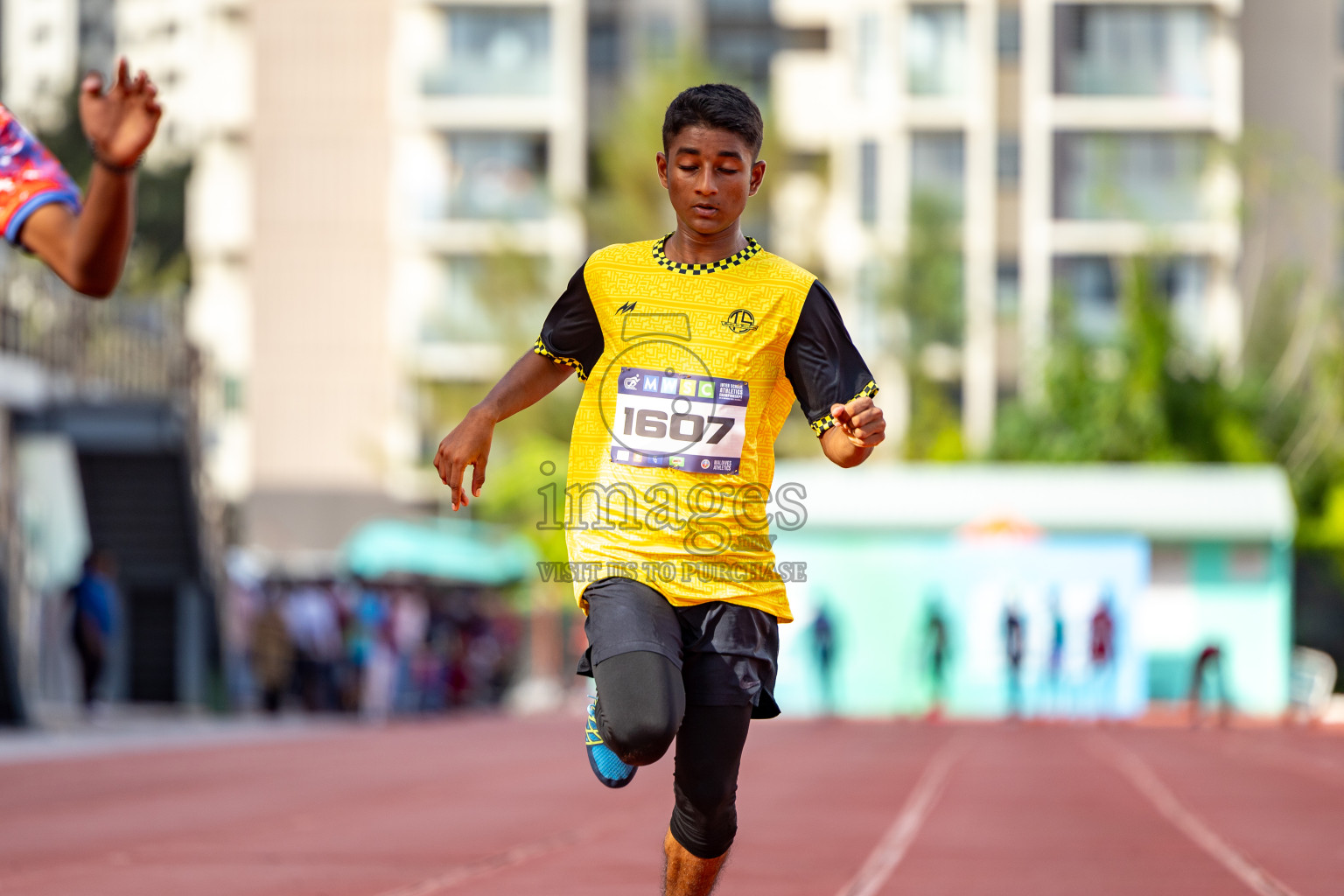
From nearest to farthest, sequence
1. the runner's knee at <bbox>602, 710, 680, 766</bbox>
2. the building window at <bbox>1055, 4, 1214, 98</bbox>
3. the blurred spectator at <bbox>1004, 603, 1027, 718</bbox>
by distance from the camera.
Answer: the runner's knee at <bbox>602, 710, 680, 766</bbox>, the blurred spectator at <bbox>1004, 603, 1027, 718</bbox>, the building window at <bbox>1055, 4, 1214, 98</bbox>

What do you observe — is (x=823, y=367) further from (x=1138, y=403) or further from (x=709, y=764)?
(x=1138, y=403)

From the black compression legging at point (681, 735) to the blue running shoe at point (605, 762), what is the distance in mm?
62

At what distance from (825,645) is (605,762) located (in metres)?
28.2

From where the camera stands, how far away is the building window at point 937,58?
56.4 metres

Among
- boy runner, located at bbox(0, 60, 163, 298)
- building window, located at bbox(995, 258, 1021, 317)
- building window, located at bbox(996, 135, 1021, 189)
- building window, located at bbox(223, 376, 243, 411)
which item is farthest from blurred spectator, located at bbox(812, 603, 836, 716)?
building window, located at bbox(223, 376, 243, 411)

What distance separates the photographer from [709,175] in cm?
541

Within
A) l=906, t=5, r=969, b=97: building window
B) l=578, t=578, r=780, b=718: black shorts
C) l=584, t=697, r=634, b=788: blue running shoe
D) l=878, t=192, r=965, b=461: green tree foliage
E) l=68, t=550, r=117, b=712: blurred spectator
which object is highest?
l=906, t=5, r=969, b=97: building window

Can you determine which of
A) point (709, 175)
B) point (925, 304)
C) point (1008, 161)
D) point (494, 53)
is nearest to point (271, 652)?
point (709, 175)

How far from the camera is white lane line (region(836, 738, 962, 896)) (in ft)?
29.5

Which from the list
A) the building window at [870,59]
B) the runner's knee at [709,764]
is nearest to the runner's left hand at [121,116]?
the runner's knee at [709,764]

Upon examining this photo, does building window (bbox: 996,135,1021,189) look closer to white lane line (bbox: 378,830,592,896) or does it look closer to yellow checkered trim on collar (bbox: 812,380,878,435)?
white lane line (bbox: 378,830,592,896)

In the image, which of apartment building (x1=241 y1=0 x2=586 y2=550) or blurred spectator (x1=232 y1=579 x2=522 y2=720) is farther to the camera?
apartment building (x1=241 y1=0 x2=586 y2=550)

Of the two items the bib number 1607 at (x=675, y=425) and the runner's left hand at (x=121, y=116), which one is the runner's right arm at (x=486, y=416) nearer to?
the bib number 1607 at (x=675, y=425)

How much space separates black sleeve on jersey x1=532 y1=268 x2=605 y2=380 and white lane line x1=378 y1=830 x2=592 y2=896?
3.26 m
